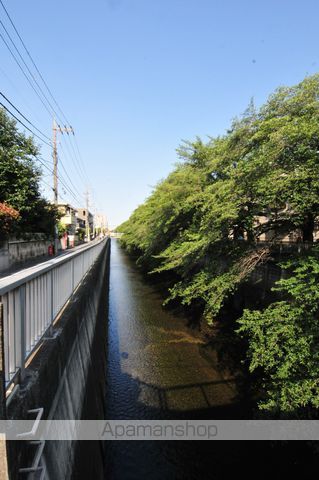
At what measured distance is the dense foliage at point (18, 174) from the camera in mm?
15633

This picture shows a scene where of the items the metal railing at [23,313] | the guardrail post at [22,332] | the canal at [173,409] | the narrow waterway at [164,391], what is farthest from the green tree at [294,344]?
the guardrail post at [22,332]

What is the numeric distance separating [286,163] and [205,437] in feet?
25.6

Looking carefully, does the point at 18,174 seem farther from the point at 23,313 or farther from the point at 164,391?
the point at 23,313

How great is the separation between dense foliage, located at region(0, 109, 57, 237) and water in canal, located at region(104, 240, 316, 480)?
8.32 m

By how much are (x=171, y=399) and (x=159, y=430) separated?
4.44 feet

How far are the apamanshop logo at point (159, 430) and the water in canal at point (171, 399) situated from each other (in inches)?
8.9

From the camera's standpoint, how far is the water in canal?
664cm

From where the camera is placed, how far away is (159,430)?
26.1ft

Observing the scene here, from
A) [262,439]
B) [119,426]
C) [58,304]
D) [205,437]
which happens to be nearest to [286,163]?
[58,304]

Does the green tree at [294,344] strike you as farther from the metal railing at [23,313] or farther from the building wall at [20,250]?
the building wall at [20,250]

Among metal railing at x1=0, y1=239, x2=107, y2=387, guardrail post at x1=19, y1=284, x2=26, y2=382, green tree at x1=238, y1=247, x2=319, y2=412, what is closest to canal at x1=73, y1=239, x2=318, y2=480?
green tree at x1=238, y1=247, x2=319, y2=412

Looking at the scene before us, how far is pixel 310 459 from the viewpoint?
6797mm

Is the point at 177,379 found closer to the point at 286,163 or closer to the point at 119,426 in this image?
the point at 119,426

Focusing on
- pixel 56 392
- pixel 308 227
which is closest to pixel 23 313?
pixel 56 392
